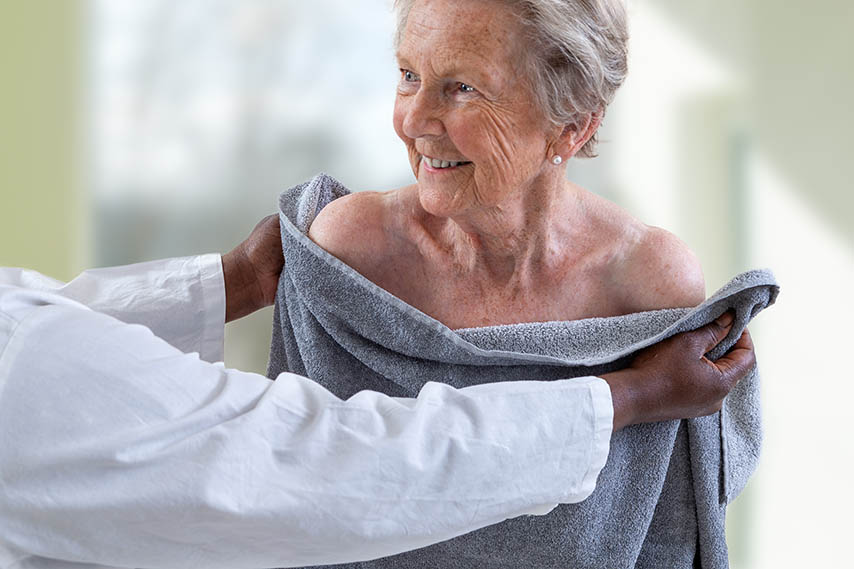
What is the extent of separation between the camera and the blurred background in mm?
2109

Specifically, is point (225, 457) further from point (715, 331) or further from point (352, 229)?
point (715, 331)

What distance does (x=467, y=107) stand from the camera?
991mm

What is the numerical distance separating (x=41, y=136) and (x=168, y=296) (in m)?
1.15

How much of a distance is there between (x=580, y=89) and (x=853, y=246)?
135 centimetres

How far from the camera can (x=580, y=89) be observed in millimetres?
1020

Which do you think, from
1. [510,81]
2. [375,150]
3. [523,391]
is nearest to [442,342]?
[523,391]

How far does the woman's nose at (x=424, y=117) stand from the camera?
998mm

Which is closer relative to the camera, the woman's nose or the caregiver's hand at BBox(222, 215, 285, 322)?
the woman's nose

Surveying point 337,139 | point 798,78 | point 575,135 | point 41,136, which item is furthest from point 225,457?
point 798,78

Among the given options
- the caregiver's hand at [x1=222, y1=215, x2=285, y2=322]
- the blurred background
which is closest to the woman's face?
the caregiver's hand at [x1=222, y1=215, x2=285, y2=322]

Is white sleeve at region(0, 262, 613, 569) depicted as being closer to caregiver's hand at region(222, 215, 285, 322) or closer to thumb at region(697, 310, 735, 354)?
thumb at region(697, 310, 735, 354)

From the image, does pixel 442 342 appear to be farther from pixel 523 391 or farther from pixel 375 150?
pixel 375 150

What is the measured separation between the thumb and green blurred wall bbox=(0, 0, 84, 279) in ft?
5.19

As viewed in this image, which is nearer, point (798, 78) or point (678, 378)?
point (678, 378)
